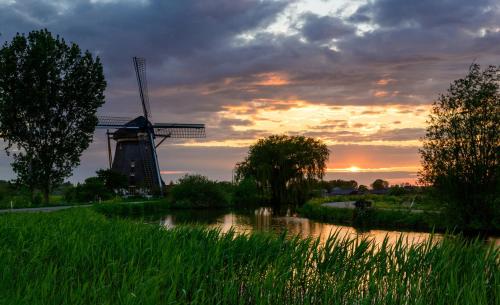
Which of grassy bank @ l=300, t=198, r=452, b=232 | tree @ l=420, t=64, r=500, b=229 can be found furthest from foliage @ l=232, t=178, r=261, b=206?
tree @ l=420, t=64, r=500, b=229

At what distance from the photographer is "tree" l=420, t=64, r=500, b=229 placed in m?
25.8

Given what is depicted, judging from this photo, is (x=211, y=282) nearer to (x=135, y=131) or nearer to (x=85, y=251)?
(x=85, y=251)

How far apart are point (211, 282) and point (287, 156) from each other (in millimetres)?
52974

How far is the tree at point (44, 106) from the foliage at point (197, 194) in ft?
50.5

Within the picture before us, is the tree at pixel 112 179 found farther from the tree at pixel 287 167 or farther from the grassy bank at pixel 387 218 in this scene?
the grassy bank at pixel 387 218

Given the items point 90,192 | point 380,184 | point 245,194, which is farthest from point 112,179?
point 380,184

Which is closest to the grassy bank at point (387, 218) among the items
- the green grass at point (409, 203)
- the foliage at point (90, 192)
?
the green grass at point (409, 203)

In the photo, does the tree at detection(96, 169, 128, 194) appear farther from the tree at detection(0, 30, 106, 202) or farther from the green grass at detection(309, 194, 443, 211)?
the green grass at detection(309, 194, 443, 211)

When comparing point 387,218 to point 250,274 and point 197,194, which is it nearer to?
point 250,274

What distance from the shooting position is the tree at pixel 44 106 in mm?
36469

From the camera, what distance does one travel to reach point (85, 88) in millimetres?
39000

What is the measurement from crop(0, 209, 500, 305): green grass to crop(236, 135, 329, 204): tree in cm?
4979

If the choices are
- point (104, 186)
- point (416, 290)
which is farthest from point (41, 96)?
point (416, 290)

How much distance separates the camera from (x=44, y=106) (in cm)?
3694
